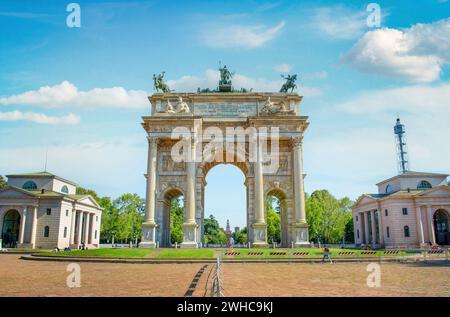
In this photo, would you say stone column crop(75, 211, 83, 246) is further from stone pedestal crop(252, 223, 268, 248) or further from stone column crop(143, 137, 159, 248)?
stone pedestal crop(252, 223, 268, 248)

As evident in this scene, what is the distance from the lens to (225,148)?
136 ft

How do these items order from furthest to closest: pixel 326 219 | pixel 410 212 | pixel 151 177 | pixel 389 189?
pixel 326 219 < pixel 389 189 < pixel 410 212 < pixel 151 177

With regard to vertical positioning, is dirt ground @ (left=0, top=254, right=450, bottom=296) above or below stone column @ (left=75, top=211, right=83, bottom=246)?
below

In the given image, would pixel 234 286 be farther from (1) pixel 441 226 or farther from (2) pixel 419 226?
(1) pixel 441 226

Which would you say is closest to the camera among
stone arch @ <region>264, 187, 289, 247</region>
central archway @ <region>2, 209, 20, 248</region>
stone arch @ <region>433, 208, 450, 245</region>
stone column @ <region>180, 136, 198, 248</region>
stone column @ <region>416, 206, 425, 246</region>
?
stone column @ <region>180, 136, 198, 248</region>

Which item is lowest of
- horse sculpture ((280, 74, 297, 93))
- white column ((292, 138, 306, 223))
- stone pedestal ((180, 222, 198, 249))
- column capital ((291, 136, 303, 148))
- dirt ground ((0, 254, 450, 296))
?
dirt ground ((0, 254, 450, 296))

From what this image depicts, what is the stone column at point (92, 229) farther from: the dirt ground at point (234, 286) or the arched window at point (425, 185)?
the arched window at point (425, 185)

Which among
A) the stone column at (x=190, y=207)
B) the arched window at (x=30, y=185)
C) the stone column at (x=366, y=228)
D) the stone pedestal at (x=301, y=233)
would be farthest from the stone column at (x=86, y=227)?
the stone column at (x=366, y=228)

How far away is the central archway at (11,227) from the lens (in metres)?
58.2

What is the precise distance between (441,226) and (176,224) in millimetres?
59095

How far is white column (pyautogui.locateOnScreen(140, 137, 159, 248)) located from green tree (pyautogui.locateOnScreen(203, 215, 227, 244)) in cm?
8417

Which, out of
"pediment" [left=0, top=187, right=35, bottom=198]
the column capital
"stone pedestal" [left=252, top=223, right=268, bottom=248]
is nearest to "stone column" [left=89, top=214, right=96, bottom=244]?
"pediment" [left=0, top=187, right=35, bottom=198]

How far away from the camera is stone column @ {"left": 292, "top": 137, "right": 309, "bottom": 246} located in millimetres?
→ 38406

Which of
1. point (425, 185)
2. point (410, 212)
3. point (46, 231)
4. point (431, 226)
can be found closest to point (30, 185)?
point (46, 231)
